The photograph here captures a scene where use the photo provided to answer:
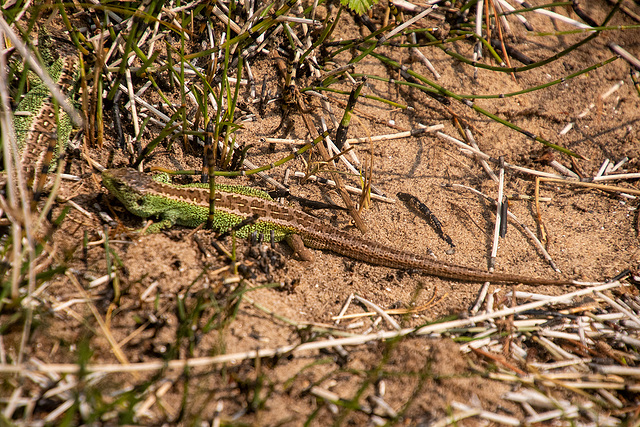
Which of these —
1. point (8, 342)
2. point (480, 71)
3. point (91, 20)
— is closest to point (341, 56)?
point (480, 71)

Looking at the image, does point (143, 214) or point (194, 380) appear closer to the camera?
point (194, 380)

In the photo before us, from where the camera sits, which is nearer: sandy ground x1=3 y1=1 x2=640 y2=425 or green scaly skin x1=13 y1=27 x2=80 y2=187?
sandy ground x1=3 y1=1 x2=640 y2=425

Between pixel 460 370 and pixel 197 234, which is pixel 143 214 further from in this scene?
pixel 460 370

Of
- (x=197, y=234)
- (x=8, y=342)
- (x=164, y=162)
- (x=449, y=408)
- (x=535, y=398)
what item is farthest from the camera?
(x=164, y=162)

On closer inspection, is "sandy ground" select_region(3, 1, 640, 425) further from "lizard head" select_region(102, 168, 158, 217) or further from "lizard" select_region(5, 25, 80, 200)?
"lizard" select_region(5, 25, 80, 200)

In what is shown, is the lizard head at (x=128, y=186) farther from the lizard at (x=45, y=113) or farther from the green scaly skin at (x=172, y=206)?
the lizard at (x=45, y=113)

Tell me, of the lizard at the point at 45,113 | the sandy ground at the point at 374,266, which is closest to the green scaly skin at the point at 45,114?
the lizard at the point at 45,113

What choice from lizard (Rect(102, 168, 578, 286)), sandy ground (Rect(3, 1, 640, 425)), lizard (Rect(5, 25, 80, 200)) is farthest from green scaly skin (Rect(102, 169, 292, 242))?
lizard (Rect(5, 25, 80, 200))

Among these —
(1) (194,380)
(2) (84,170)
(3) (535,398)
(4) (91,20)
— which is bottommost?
(3) (535,398)
